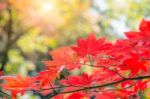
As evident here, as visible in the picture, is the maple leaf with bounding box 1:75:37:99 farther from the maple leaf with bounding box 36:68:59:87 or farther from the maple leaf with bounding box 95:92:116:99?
the maple leaf with bounding box 95:92:116:99

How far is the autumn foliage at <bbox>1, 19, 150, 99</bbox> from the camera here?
2.47ft

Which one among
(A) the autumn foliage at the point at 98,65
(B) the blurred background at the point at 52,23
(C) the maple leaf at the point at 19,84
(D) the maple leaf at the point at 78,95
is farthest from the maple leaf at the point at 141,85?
(B) the blurred background at the point at 52,23

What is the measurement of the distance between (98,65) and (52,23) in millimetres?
3604

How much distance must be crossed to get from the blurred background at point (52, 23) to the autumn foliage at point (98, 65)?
2697 mm

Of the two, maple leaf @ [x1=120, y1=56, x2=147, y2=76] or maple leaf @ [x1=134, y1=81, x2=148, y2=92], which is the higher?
maple leaf @ [x1=120, y1=56, x2=147, y2=76]

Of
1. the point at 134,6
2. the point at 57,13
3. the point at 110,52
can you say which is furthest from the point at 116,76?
the point at 57,13

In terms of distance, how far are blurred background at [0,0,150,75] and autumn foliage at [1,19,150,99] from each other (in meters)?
2.70

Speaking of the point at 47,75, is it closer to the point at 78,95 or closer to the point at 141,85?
the point at 78,95

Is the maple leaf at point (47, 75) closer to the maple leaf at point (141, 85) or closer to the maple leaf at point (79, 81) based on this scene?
the maple leaf at point (79, 81)

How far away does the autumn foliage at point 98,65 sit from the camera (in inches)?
29.7

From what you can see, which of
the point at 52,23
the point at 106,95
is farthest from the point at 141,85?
the point at 52,23

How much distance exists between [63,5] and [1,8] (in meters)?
0.80

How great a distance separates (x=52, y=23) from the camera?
4395 mm

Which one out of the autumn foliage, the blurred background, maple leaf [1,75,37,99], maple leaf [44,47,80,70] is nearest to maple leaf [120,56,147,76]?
the autumn foliage
